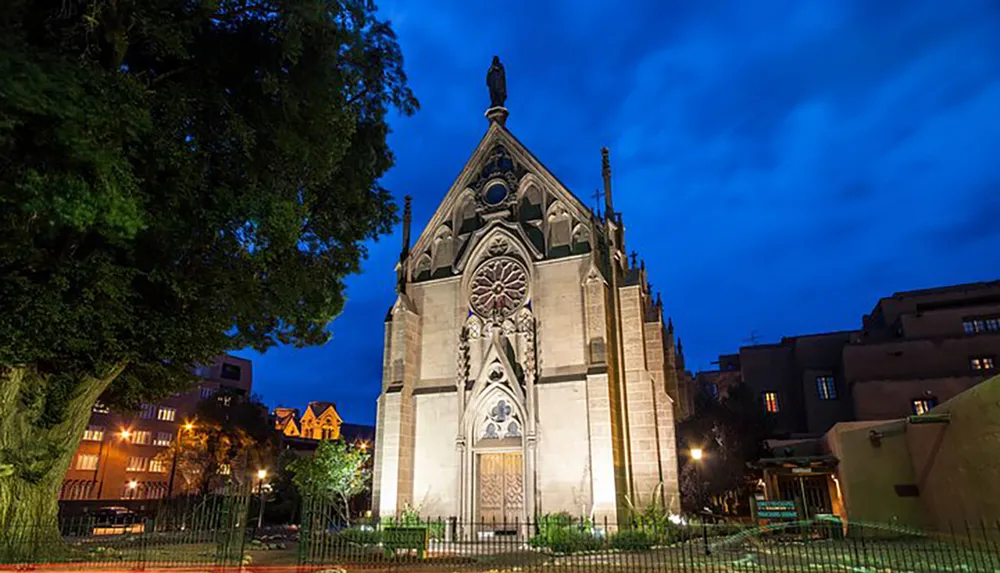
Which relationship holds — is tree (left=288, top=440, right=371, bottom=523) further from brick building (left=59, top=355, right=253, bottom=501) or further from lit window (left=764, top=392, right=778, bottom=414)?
lit window (left=764, top=392, right=778, bottom=414)

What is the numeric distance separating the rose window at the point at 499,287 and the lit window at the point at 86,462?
133 feet

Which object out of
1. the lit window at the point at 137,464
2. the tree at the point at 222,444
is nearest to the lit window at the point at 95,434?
the lit window at the point at 137,464

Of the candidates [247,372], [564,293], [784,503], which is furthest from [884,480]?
[247,372]

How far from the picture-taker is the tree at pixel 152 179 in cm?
906

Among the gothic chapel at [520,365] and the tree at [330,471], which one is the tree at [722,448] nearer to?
the gothic chapel at [520,365]

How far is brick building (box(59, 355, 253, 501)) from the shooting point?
46969 millimetres

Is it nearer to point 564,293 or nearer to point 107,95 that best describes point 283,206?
point 107,95

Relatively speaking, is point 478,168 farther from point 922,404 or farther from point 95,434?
point 95,434

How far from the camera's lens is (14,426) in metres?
12.9

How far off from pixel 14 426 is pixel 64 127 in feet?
26.5

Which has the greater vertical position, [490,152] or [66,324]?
[490,152]

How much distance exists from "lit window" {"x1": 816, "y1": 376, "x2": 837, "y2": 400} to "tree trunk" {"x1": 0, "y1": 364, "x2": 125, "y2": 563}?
3562 cm

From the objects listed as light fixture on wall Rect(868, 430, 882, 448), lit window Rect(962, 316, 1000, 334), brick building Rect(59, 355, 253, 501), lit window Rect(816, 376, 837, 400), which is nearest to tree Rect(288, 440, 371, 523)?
light fixture on wall Rect(868, 430, 882, 448)

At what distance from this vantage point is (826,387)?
3566 centimetres
